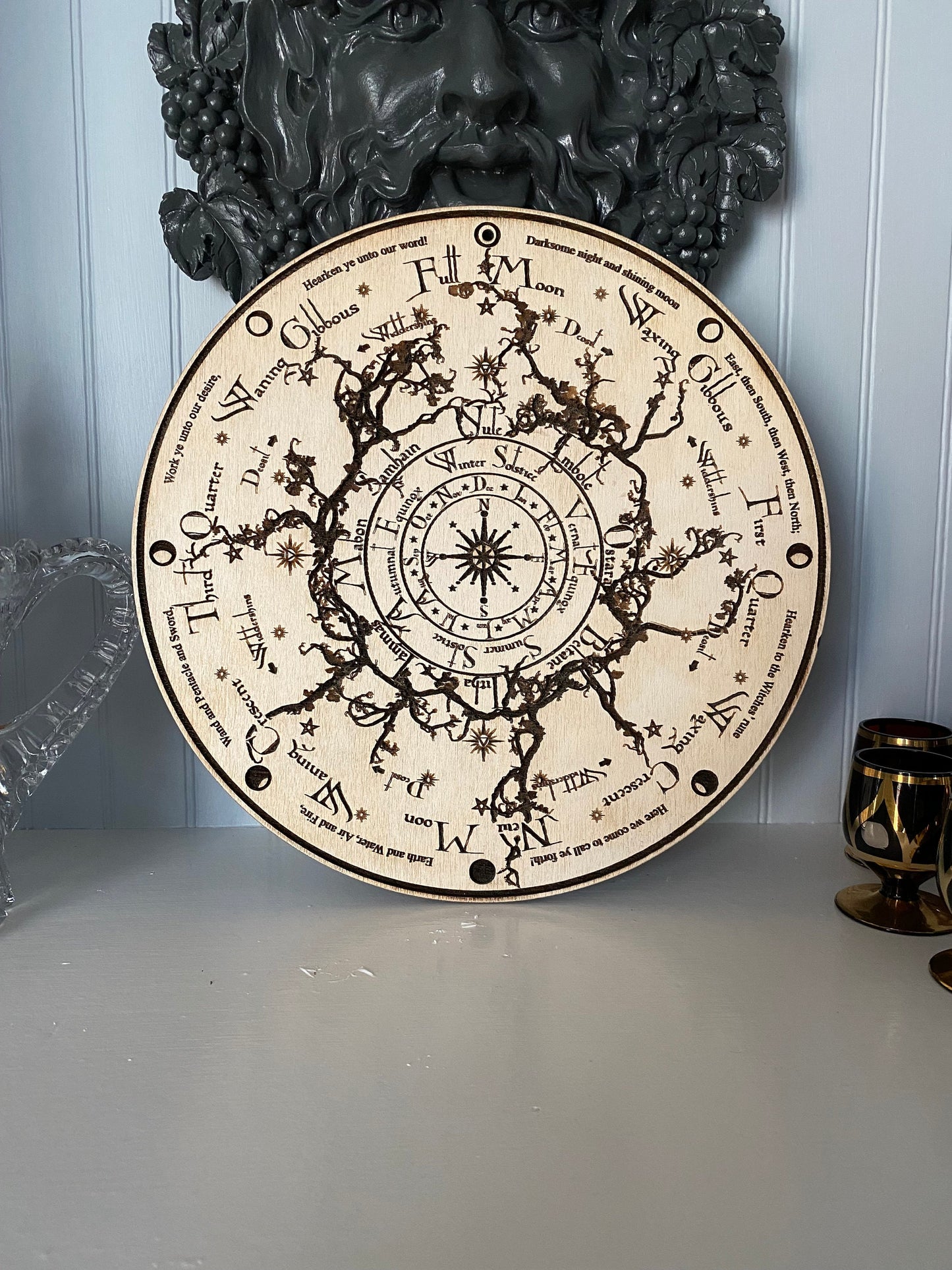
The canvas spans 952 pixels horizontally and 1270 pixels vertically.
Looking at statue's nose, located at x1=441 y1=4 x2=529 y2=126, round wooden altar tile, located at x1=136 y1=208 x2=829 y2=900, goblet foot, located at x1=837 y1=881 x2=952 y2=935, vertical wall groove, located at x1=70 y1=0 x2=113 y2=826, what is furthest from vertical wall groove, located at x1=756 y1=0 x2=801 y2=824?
vertical wall groove, located at x1=70 y1=0 x2=113 y2=826

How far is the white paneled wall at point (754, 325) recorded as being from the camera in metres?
1.09

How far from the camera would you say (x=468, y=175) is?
1.05 meters

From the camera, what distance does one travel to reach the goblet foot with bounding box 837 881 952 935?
3.24 feet

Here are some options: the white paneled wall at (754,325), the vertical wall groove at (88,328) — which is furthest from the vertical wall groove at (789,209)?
the vertical wall groove at (88,328)

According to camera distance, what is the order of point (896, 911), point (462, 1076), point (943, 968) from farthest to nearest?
point (896, 911)
point (943, 968)
point (462, 1076)

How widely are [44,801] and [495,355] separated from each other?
73 cm

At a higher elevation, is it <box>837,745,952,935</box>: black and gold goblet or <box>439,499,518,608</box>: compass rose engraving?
<box>439,499,518,608</box>: compass rose engraving

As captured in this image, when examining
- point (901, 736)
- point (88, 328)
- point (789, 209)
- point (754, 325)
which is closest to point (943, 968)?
point (901, 736)

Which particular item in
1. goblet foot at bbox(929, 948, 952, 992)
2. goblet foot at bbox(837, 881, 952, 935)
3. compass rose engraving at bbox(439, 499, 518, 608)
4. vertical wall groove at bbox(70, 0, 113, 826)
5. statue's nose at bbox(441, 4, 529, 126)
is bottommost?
goblet foot at bbox(929, 948, 952, 992)

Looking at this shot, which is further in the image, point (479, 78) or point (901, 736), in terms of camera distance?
point (901, 736)

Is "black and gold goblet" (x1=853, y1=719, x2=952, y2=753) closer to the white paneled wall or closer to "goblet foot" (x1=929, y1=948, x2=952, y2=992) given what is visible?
the white paneled wall

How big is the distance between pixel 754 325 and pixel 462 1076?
32.9 inches

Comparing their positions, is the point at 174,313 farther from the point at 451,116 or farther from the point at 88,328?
the point at 451,116

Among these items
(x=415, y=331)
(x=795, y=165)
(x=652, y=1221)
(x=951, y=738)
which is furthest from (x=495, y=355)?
(x=652, y=1221)
